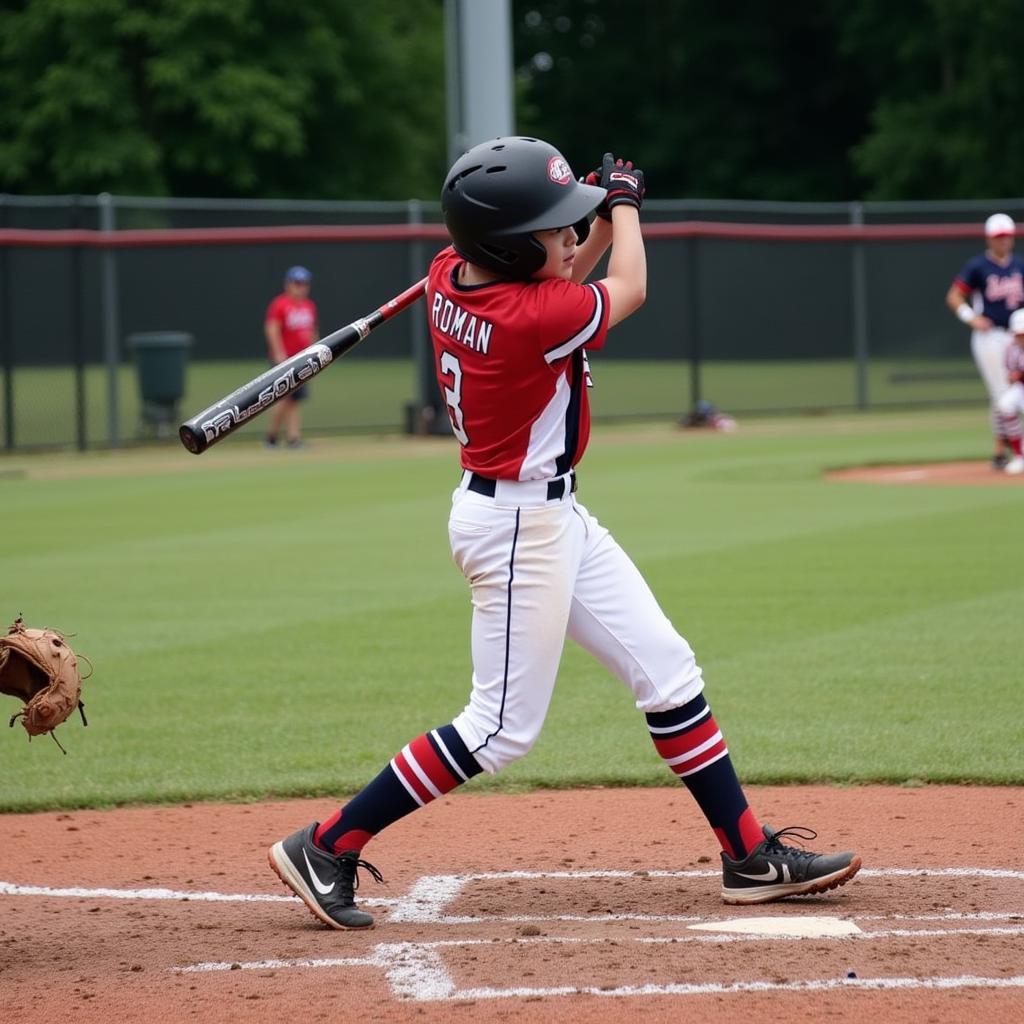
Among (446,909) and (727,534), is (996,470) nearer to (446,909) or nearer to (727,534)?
(727,534)

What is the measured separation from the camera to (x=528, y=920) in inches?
177

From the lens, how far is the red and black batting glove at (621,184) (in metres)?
4.60

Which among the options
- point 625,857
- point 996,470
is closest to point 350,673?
point 625,857

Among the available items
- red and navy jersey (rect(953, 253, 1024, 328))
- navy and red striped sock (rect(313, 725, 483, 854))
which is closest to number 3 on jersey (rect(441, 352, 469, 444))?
navy and red striped sock (rect(313, 725, 483, 854))

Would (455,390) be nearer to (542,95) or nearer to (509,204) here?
(509,204)

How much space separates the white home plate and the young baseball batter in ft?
0.51

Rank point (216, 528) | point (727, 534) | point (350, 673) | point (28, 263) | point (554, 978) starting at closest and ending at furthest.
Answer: point (554, 978) → point (350, 673) → point (727, 534) → point (216, 528) → point (28, 263)

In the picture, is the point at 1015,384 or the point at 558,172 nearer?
the point at 558,172

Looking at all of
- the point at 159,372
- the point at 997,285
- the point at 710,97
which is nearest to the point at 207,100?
the point at 710,97

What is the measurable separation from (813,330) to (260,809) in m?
21.7

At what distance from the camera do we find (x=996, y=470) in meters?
15.8

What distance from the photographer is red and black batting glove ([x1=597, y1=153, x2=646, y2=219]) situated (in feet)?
15.1

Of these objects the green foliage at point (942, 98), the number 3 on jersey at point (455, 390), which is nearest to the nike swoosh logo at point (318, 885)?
the number 3 on jersey at point (455, 390)

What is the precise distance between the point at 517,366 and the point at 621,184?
656 mm
